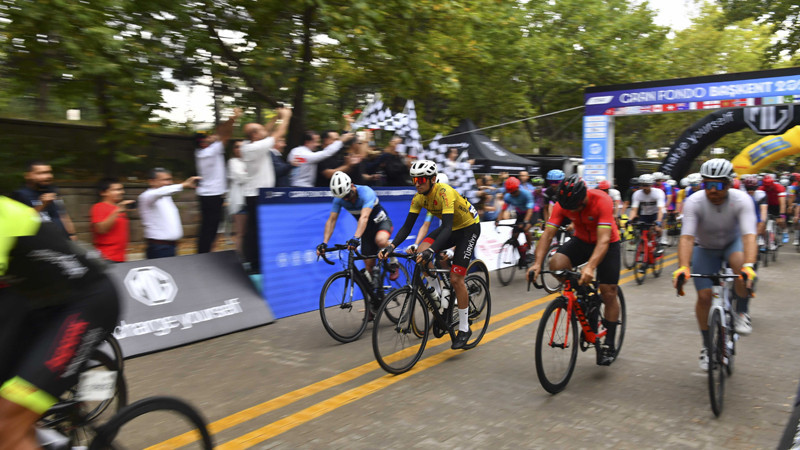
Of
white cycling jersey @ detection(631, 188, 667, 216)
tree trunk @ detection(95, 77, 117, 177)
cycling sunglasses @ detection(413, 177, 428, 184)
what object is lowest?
white cycling jersey @ detection(631, 188, 667, 216)

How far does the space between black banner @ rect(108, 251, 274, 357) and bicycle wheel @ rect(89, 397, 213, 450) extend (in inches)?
139

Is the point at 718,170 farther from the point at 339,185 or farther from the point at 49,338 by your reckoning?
the point at 49,338

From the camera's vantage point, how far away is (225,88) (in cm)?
1264

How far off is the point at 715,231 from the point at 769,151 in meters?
20.4

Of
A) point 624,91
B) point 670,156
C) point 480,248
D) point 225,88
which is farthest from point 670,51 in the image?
point 225,88

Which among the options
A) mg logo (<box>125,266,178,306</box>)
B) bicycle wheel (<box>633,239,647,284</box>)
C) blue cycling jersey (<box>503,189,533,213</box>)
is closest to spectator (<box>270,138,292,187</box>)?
mg logo (<box>125,266,178,306</box>)

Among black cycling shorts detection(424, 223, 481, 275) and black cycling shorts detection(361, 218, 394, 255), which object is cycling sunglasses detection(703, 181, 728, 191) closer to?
black cycling shorts detection(424, 223, 481, 275)

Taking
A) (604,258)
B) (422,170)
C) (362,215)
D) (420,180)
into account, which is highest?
(422,170)

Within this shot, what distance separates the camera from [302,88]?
1256cm

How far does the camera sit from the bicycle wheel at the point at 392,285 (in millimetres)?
6043

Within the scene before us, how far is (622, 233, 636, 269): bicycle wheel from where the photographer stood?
42.8 ft

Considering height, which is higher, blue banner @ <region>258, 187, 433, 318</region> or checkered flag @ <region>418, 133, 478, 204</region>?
checkered flag @ <region>418, 133, 478, 204</region>

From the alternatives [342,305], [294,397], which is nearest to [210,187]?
[342,305]

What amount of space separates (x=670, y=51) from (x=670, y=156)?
31.8ft
